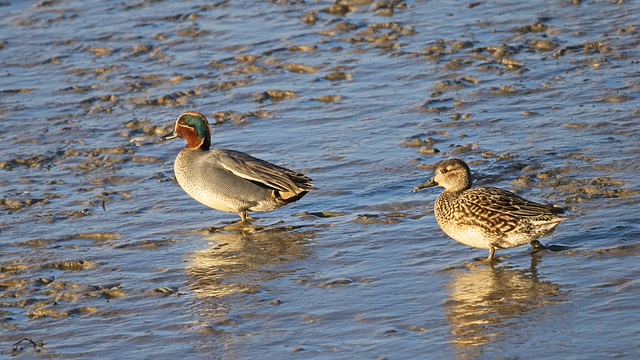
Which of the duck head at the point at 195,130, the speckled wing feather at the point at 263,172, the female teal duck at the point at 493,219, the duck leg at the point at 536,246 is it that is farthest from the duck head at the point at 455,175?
the duck head at the point at 195,130

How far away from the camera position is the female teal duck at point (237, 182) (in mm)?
8430

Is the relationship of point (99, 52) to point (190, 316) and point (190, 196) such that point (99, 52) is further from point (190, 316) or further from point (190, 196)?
point (190, 316)

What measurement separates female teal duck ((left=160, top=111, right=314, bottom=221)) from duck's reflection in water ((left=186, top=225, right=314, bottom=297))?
24 cm

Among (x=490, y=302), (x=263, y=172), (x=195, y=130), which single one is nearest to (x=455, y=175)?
(x=490, y=302)

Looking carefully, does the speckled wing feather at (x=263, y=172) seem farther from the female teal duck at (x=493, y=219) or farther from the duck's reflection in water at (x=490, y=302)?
the duck's reflection in water at (x=490, y=302)

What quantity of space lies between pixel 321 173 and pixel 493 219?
2669 mm

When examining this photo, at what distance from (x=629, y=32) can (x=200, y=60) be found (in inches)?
198

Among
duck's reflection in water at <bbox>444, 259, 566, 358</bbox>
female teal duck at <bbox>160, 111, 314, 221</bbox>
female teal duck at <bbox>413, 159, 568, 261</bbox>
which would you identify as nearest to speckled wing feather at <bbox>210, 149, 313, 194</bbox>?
female teal duck at <bbox>160, 111, 314, 221</bbox>

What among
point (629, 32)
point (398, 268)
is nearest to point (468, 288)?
point (398, 268)

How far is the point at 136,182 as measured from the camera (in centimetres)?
932

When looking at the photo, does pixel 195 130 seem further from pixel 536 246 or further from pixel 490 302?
pixel 490 302

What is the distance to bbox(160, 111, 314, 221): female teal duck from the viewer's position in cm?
843

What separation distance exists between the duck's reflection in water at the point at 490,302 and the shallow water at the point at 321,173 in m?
0.02

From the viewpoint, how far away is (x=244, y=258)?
757cm
